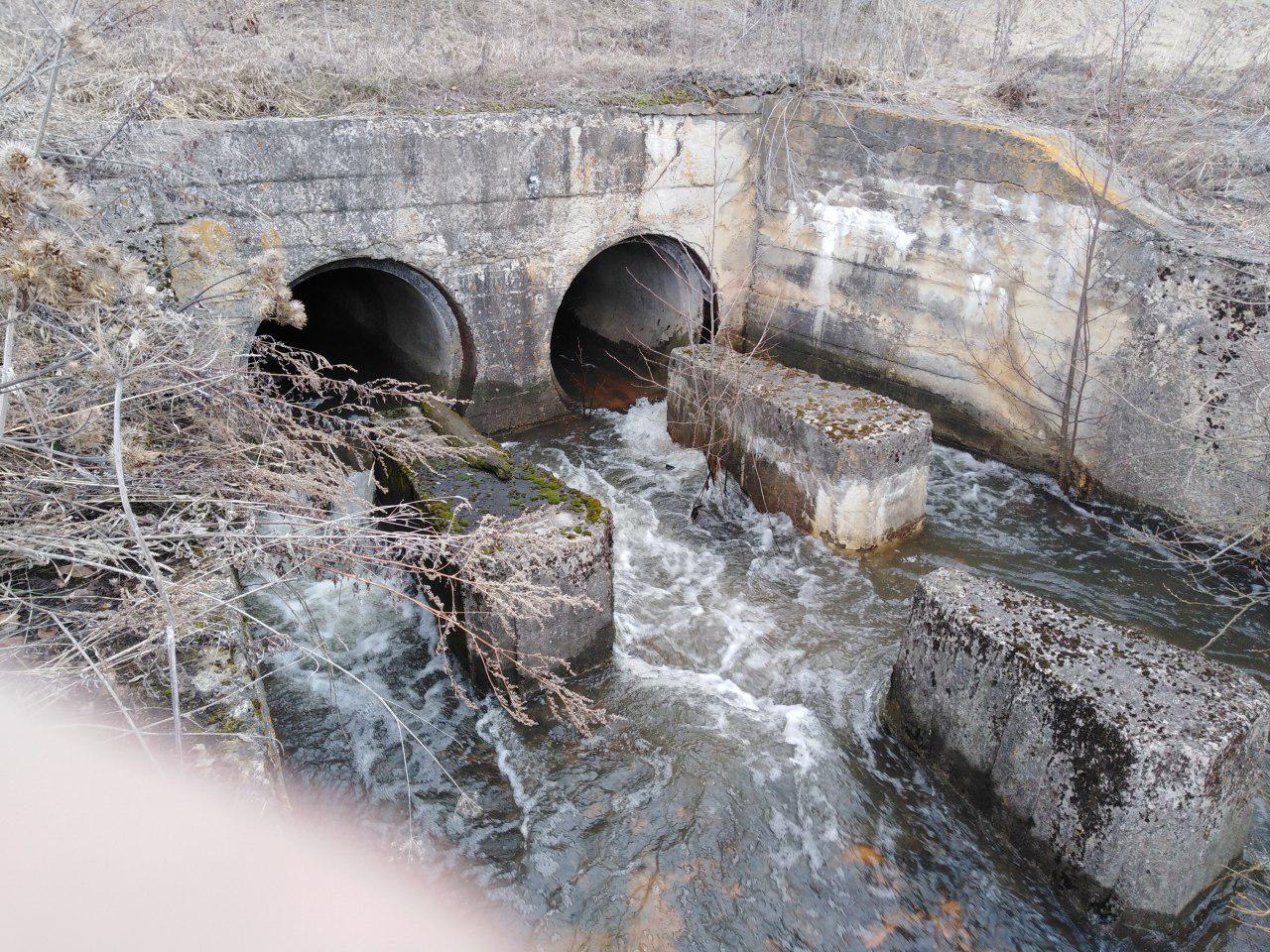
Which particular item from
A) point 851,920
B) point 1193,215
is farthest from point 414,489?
point 1193,215

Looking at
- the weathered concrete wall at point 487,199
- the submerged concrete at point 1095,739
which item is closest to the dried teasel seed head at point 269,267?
the weathered concrete wall at point 487,199

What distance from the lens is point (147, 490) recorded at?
3.75 m

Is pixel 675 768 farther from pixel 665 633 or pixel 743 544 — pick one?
pixel 743 544

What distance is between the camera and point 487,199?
304 inches

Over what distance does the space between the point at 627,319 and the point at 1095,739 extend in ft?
27.0

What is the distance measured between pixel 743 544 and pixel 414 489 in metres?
2.76

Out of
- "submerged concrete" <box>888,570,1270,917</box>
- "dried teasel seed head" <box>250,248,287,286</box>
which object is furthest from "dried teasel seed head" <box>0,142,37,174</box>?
"submerged concrete" <box>888,570,1270,917</box>

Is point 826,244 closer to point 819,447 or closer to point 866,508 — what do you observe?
point 819,447

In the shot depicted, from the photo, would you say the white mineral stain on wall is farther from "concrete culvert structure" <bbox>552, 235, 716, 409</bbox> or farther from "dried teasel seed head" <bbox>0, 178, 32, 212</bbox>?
"dried teasel seed head" <bbox>0, 178, 32, 212</bbox>

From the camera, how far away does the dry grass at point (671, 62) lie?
6832 mm

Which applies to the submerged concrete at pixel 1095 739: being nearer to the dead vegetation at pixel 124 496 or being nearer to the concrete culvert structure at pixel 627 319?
the dead vegetation at pixel 124 496

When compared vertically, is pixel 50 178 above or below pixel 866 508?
above

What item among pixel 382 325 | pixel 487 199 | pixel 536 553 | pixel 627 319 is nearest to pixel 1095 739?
pixel 536 553

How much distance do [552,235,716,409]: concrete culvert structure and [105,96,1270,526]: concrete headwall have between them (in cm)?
41
